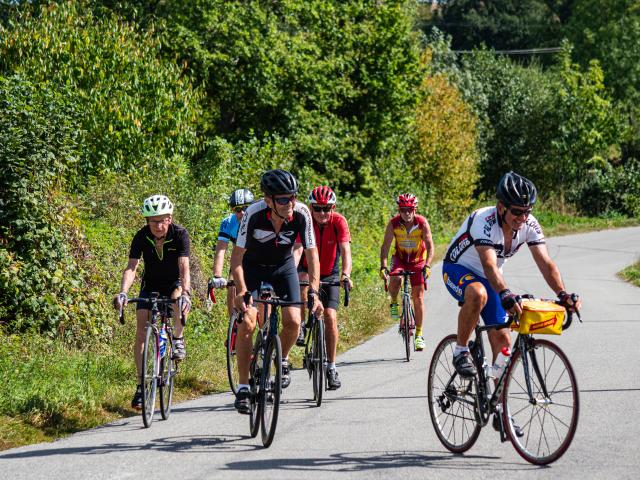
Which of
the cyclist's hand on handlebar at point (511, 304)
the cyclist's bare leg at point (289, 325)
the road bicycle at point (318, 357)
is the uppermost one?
the cyclist's hand on handlebar at point (511, 304)

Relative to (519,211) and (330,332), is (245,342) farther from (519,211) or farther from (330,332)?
(519,211)

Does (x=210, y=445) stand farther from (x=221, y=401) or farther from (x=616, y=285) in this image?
(x=616, y=285)

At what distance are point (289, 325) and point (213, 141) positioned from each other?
14765 mm

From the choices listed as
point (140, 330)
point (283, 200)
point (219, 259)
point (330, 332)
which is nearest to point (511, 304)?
point (283, 200)

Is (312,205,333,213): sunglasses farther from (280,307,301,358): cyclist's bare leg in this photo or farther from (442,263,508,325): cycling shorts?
(442,263,508,325): cycling shorts

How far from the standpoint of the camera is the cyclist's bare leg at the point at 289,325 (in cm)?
837

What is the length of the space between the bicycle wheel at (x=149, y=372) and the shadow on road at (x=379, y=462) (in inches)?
66.9

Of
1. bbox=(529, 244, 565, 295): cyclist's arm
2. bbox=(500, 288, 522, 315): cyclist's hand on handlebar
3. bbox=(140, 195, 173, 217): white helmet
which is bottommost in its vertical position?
bbox=(500, 288, 522, 315): cyclist's hand on handlebar

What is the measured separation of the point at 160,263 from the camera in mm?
9070

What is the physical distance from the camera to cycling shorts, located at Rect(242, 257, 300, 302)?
8500mm

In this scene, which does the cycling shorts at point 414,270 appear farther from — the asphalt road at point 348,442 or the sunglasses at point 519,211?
the sunglasses at point 519,211

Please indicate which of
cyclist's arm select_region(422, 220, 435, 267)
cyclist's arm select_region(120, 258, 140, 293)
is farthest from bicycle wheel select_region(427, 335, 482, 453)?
cyclist's arm select_region(422, 220, 435, 267)

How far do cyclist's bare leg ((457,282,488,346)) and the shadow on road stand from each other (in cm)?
86

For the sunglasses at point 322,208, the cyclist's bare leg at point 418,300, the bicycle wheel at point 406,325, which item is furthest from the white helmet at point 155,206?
the cyclist's bare leg at point 418,300
